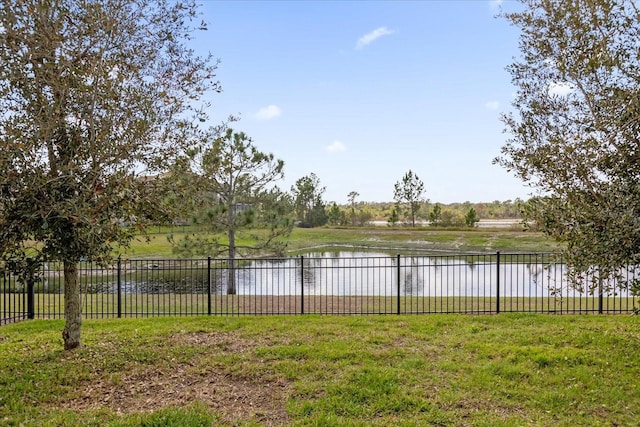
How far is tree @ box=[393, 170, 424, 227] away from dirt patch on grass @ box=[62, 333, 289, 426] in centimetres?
3789

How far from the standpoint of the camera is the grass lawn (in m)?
3.96

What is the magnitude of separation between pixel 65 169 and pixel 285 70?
11.9 meters

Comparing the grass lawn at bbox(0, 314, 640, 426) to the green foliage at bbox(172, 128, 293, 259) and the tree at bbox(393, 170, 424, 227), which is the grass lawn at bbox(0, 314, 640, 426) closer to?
the green foliage at bbox(172, 128, 293, 259)

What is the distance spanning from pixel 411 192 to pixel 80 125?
38.8 metres

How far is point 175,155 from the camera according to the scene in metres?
5.56

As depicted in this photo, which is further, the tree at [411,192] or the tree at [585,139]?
the tree at [411,192]

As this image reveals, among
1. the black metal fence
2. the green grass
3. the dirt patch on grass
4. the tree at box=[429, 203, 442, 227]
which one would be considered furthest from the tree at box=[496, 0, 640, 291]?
the tree at box=[429, 203, 442, 227]

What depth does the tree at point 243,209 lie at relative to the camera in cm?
1481

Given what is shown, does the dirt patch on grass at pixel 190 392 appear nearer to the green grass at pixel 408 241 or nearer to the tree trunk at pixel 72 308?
the tree trunk at pixel 72 308

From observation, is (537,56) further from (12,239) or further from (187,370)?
(12,239)

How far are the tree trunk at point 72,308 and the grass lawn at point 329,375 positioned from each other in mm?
199

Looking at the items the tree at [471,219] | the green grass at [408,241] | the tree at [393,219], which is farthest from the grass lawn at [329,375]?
the tree at [393,219]

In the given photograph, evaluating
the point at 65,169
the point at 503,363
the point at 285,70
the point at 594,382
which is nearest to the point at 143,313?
the point at 65,169

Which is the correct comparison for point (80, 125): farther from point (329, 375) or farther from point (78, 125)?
point (329, 375)
